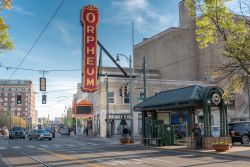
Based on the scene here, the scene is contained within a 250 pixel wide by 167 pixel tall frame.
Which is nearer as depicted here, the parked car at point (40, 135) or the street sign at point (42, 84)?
the street sign at point (42, 84)

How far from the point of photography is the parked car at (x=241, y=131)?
31.5 m

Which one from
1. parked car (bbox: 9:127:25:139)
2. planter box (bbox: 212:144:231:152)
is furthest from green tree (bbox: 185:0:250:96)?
parked car (bbox: 9:127:25:139)

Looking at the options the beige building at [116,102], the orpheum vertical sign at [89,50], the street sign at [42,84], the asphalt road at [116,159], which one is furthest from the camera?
the beige building at [116,102]

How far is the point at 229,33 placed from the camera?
13.0 metres

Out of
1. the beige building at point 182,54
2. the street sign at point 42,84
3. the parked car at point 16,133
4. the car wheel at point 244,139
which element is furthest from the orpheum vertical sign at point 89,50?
the car wheel at point 244,139

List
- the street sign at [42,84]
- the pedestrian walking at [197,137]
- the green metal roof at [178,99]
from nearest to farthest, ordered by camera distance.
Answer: the pedestrian walking at [197,137] < the green metal roof at [178,99] < the street sign at [42,84]

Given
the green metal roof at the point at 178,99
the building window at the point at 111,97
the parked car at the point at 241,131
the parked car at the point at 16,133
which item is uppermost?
the building window at the point at 111,97

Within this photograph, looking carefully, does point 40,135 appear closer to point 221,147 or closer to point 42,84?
point 42,84

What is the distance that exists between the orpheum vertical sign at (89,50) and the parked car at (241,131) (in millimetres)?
27121

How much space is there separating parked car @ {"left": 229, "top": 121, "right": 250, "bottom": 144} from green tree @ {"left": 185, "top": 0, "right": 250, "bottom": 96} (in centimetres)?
1865

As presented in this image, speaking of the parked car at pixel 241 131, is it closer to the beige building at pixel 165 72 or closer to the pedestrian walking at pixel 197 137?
the pedestrian walking at pixel 197 137

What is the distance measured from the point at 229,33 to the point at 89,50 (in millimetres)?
43829

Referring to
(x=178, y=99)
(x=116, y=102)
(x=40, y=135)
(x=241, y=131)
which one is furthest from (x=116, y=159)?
(x=116, y=102)

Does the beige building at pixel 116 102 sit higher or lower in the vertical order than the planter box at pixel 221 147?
higher
